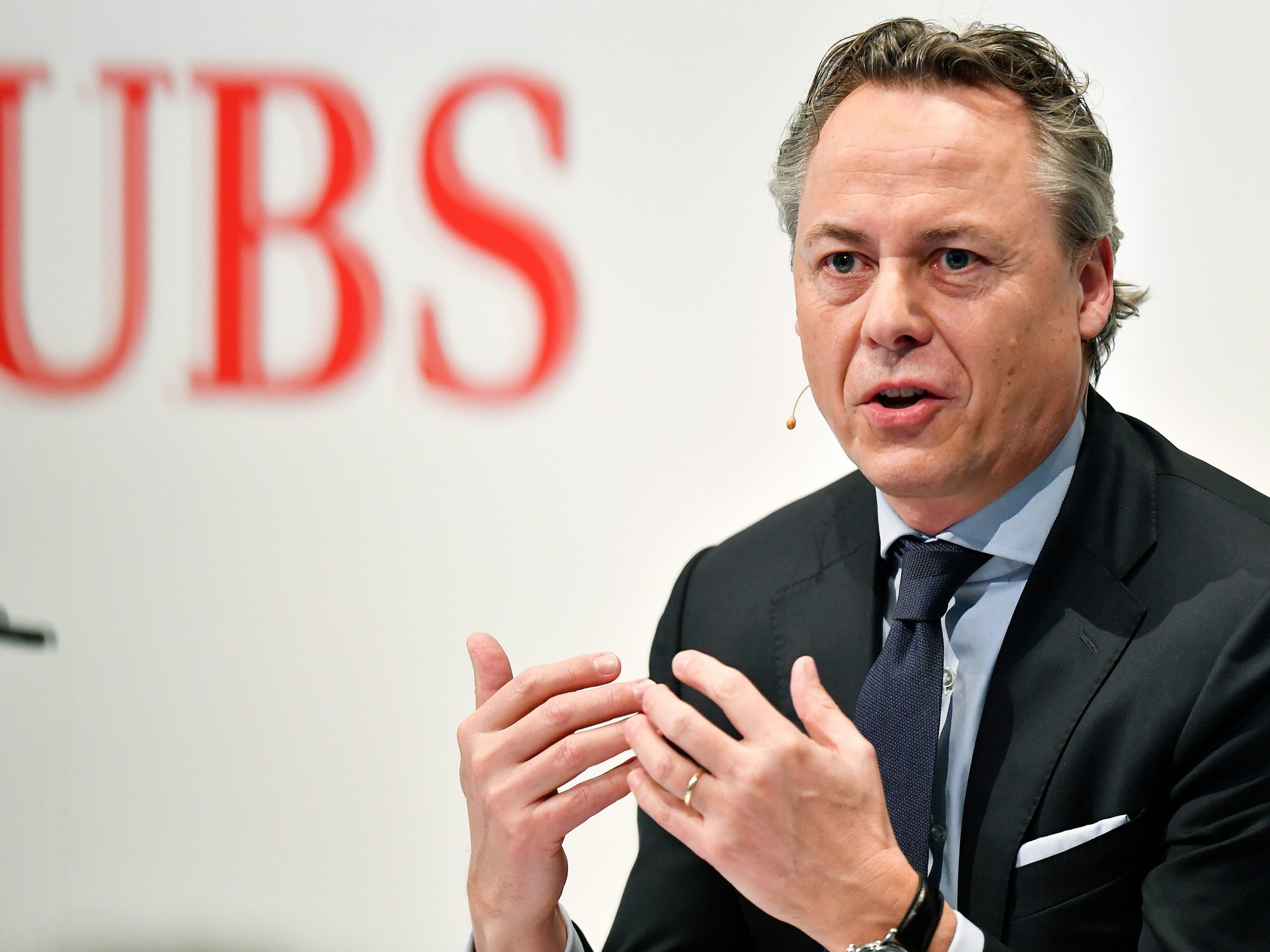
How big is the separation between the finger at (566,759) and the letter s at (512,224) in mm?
1140

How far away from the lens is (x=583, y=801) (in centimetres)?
140

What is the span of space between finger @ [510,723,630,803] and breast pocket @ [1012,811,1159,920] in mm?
492

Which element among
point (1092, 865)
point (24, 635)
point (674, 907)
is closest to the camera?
point (1092, 865)

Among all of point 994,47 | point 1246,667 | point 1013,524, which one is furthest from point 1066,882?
point 994,47

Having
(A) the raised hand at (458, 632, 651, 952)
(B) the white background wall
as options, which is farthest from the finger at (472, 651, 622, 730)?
(B) the white background wall

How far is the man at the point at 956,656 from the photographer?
125cm

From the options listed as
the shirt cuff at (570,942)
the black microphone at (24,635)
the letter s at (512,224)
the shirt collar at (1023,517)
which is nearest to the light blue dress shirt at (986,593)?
the shirt collar at (1023,517)

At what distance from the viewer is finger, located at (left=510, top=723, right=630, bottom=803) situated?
1.39 metres

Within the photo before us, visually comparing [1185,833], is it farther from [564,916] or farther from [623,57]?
[623,57]

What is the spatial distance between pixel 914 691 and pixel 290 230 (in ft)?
5.21

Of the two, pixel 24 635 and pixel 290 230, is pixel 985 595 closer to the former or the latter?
pixel 290 230

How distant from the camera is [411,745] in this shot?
8.21 ft

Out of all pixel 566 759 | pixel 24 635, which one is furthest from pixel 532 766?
pixel 24 635

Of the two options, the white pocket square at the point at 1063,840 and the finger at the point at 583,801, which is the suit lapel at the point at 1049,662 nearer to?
the white pocket square at the point at 1063,840
